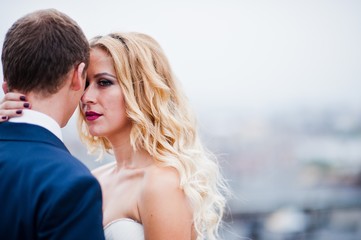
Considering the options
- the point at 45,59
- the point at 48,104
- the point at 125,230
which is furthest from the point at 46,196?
the point at 125,230

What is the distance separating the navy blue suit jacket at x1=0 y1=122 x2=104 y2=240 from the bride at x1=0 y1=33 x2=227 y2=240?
73cm

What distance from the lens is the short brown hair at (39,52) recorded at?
162 centimetres

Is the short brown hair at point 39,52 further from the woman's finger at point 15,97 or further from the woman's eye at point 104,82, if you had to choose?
the woman's eye at point 104,82

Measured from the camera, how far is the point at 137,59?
2.45 m

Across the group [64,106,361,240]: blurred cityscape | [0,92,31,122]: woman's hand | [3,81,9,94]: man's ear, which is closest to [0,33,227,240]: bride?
[3,81,9,94]: man's ear

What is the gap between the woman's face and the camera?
238cm

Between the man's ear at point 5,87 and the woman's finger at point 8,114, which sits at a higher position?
the man's ear at point 5,87

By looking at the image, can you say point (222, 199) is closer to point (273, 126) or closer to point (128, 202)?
point (128, 202)

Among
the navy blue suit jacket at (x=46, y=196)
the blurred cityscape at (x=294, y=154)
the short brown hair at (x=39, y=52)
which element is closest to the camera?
the navy blue suit jacket at (x=46, y=196)

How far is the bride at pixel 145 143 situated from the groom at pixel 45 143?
2.05 ft

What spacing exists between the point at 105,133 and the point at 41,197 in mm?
936

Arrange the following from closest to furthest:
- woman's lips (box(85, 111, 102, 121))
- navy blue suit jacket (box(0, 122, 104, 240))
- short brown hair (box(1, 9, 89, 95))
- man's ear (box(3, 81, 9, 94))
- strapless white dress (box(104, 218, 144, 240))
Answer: navy blue suit jacket (box(0, 122, 104, 240)) → short brown hair (box(1, 9, 89, 95)) → man's ear (box(3, 81, 9, 94)) → strapless white dress (box(104, 218, 144, 240)) → woman's lips (box(85, 111, 102, 121))

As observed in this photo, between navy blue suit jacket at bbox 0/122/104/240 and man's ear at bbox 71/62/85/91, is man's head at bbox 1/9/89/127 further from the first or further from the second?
navy blue suit jacket at bbox 0/122/104/240

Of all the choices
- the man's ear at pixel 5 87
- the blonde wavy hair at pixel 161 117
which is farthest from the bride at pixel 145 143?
the man's ear at pixel 5 87
